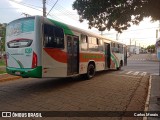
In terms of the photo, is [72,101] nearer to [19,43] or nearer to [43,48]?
[43,48]

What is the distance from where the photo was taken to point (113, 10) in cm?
809

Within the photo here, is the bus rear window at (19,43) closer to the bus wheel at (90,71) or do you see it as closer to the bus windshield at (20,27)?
the bus windshield at (20,27)

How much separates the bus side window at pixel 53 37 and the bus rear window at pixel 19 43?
26.2 inches

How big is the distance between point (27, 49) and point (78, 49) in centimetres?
340

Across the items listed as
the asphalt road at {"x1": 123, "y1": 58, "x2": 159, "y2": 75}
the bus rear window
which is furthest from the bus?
the asphalt road at {"x1": 123, "y1": 58, "x2": 159, "y2": 75}

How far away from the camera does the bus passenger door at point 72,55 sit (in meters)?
9.99

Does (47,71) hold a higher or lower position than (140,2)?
lower

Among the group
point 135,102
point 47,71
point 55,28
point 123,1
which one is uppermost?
point 123,1

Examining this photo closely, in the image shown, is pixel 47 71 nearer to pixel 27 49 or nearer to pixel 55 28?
pixel 27 49

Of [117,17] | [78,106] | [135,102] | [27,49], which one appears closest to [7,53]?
[27,49]

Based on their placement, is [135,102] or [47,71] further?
[47,71]

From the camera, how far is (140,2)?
8320 mm

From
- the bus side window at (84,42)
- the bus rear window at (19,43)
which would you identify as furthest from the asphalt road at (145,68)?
the bus rear window at (19,43)

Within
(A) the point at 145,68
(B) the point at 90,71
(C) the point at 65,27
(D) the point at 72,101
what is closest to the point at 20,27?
(C) the point at 65,27
